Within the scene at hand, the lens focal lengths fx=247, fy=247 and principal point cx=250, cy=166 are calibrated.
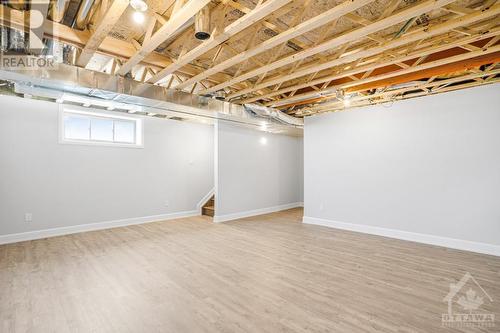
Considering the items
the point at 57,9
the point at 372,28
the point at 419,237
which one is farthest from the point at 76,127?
the point at 419,237

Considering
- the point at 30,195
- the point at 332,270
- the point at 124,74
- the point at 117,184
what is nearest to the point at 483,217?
the point at 332,270

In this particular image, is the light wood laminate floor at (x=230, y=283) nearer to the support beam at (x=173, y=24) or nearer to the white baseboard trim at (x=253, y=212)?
the white baseboard trim at (x=253, y=212)

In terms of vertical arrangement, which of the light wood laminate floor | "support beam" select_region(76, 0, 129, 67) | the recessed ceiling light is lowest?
the light wood laminate floor

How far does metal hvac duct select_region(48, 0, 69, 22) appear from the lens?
2.27 meters

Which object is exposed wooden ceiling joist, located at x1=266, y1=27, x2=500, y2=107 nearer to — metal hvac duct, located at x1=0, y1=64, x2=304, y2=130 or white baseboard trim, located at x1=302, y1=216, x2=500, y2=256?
metal hvac duct, located at x1=0, y1=64, x2=304, y2=130

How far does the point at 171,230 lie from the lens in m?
5.28

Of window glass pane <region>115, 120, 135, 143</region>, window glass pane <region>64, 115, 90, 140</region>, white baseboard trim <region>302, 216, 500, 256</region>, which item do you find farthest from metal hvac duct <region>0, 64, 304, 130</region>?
white baseboard trim <region>302, 216, 500, 256</region>

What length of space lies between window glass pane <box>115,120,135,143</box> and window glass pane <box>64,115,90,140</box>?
583 millimetres

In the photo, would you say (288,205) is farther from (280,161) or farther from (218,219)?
(218,219)

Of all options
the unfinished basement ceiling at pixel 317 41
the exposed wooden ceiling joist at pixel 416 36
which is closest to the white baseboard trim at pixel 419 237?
the unfinished basement ceiling at pixel 317 41

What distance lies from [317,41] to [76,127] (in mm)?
5051

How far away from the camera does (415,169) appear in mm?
4605

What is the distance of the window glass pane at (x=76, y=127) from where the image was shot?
506 cm

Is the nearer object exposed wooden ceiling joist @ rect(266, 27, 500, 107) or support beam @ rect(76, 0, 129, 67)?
support beam @ rect(76, 0, 129, 67)
